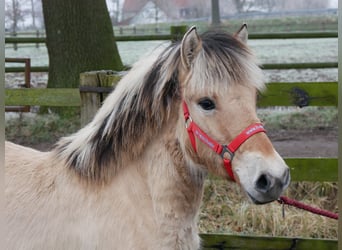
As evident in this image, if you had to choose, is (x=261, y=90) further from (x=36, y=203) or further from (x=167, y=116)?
(x=36, y=203)

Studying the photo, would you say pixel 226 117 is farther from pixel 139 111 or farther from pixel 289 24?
pixel 289 24

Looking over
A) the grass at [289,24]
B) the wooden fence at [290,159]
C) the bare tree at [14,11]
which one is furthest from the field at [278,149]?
the grass at [289,24]

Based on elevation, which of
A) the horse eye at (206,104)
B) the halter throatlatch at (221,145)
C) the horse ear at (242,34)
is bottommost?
the halter throatlatch at (221,145)

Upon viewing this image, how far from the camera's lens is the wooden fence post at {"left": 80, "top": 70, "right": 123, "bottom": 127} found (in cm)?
387

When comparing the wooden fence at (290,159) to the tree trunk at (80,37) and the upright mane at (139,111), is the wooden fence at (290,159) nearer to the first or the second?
the upright mane at (139,111)

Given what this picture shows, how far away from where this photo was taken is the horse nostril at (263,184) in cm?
215

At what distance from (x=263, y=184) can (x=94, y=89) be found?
2.00m

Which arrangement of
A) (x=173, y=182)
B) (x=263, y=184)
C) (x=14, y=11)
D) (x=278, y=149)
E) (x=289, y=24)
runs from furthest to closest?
(x=289, y=24)
(x=14, y=11)
(x=278, y=149)
(x=173, y=182)
(x=263, y=184)

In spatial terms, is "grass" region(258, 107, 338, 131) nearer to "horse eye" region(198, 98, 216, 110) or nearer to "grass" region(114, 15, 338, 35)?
"horse eye" region(198, 98, 216, 110)

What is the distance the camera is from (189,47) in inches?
99.3

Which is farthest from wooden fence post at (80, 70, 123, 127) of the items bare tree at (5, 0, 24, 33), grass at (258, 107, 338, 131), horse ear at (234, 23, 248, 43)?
bare tree at (5, 0, 24, 33)

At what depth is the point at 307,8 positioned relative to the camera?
19.6 m

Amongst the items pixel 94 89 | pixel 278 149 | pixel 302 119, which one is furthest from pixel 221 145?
pixel 302 119

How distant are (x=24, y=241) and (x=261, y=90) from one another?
1.36m
